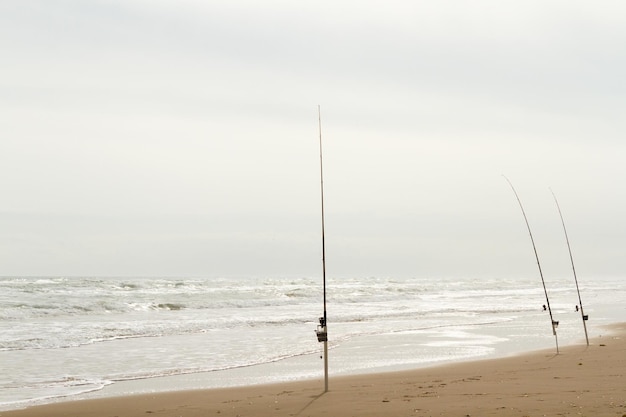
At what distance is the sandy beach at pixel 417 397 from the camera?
709 cm

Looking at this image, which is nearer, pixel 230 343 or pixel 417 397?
pixel 417 397

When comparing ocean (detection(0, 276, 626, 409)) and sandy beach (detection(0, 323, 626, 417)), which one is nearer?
sandy beach (detection(0, 323, 626, 417))

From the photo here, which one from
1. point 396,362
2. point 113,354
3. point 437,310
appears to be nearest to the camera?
point 396,362

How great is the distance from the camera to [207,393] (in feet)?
30.8

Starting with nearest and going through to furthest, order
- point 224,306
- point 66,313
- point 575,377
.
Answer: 1. point 575,377
2. point 66,313
3. point 224,306

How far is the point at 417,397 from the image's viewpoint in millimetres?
8109

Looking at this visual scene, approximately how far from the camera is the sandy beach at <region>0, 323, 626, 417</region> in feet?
23.2

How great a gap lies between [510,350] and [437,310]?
580 inches

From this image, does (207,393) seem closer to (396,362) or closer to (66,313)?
(396,362)

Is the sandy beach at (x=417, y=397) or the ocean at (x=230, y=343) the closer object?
the sandy beach at (x=417, y=397)

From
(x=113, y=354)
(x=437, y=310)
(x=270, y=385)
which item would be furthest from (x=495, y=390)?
(x=437, y=310)

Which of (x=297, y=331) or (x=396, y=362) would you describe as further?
(x=297, y=331)

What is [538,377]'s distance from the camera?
30.9 feet

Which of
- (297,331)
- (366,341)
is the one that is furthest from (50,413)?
(297,331)
